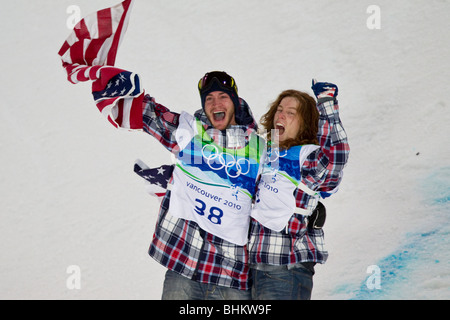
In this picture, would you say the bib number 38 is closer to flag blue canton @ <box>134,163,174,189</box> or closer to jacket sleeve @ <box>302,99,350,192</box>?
flag blue canton @ <box>134,163,174,189</box>

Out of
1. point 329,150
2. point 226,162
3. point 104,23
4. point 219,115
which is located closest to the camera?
point 329,150

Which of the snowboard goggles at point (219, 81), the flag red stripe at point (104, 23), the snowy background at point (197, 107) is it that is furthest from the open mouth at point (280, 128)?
the snowy background at point (197, 107)

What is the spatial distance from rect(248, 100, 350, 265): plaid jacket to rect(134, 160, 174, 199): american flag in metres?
0.50

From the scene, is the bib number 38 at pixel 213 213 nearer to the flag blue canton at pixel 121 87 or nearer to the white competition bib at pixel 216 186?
the white competition bib at pixel 216 186

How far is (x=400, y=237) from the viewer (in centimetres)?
388

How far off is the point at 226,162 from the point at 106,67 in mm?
745

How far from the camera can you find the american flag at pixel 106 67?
2602mm

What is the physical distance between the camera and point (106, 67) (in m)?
2.64

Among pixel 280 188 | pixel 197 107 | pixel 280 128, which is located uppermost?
pixel 197 107

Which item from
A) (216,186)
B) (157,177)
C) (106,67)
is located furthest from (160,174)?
(106,67)

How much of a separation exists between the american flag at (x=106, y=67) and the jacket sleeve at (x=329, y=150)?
2.81ft

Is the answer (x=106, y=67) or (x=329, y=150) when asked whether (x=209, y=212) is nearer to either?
(x=329, y=150)

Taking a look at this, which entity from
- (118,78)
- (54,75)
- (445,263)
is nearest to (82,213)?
(54,75)

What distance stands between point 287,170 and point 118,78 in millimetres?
919
